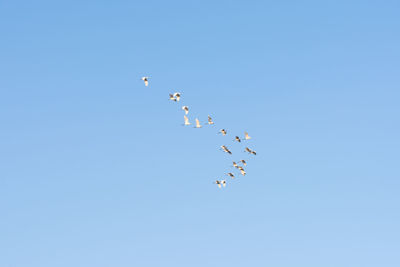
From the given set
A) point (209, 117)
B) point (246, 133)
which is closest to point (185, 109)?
point (209, 117)

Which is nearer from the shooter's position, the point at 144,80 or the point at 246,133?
the point at 144,80

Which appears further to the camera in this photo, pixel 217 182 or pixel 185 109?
pixel 217 182

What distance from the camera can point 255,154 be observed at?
17512 cm

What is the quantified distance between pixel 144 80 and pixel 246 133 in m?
29.7

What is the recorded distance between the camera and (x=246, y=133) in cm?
17288

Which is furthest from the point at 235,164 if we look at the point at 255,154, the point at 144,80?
the point at 144,80

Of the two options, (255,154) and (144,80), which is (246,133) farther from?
(144,80)

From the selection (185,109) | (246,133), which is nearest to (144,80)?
(185,109)

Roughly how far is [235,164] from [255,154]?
5.63 meters

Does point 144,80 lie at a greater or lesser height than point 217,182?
greater

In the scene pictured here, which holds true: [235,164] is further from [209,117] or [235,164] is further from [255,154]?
[209,117]

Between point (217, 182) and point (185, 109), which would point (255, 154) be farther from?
point (185, 109)

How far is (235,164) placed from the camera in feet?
581

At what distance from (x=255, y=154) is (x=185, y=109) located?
81.3ft
